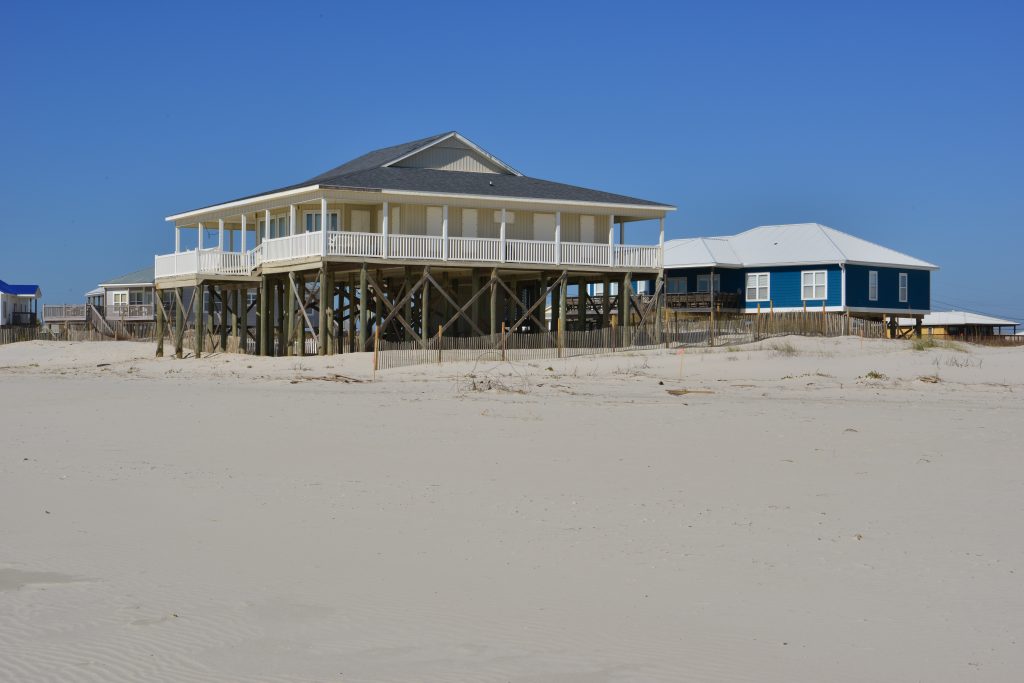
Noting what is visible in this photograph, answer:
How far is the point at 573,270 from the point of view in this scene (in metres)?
39.3

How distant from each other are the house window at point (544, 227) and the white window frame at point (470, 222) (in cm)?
211

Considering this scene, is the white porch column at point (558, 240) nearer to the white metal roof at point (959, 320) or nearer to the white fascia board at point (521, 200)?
the white fascia board at point (521, 200)

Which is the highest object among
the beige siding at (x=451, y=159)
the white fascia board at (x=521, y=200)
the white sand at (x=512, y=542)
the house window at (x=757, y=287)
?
the beige siding at (x=451, y=159)

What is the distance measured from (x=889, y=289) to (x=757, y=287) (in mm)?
5961

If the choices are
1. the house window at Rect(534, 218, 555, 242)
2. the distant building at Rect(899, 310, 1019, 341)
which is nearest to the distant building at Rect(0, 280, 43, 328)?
the house window at Rect(534, 218, 555, 242)

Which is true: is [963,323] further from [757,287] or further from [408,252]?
[408,252]

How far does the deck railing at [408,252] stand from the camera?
117 ft

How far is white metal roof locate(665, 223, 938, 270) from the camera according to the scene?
2173 inches

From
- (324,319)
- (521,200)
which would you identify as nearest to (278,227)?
(324,319)

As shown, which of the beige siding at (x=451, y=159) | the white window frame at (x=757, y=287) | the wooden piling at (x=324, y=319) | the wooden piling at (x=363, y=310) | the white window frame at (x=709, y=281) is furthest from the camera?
the white window frame at (x=709, y=281)

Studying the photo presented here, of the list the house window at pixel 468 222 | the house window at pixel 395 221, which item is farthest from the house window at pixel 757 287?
the house window at pixel 395 221

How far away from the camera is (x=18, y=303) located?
3359 inches

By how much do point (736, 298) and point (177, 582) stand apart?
5005 centimetres

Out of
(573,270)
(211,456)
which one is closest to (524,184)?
(573,270)
